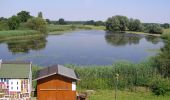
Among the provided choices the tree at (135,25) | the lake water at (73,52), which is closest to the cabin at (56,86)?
the lake water at (73,52)

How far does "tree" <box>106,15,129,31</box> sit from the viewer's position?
325 ft

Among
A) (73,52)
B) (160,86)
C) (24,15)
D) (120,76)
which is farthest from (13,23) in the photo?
(160,86)

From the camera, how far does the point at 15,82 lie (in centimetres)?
1636

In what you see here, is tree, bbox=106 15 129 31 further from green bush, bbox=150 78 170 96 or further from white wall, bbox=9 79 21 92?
white wall, bbox=9 79 21 92

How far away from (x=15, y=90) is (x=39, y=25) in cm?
5870

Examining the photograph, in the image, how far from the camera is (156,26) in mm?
88938

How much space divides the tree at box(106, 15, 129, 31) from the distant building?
83164mm

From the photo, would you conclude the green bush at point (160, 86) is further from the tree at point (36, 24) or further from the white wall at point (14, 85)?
the tree at point (36, 24)

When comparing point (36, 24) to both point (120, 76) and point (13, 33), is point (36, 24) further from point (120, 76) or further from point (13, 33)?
point (120, 76)

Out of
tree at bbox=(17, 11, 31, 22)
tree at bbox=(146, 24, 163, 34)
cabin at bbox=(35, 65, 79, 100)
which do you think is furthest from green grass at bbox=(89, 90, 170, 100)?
tree at bbox=(17, 11, 31, 22)

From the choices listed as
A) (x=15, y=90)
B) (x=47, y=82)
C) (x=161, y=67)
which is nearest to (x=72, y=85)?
(x=47, y=82)

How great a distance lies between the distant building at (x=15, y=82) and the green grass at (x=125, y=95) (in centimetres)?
361

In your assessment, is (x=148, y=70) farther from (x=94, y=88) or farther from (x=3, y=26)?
(x=3, y=26)

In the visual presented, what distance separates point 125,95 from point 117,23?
83.2 m
